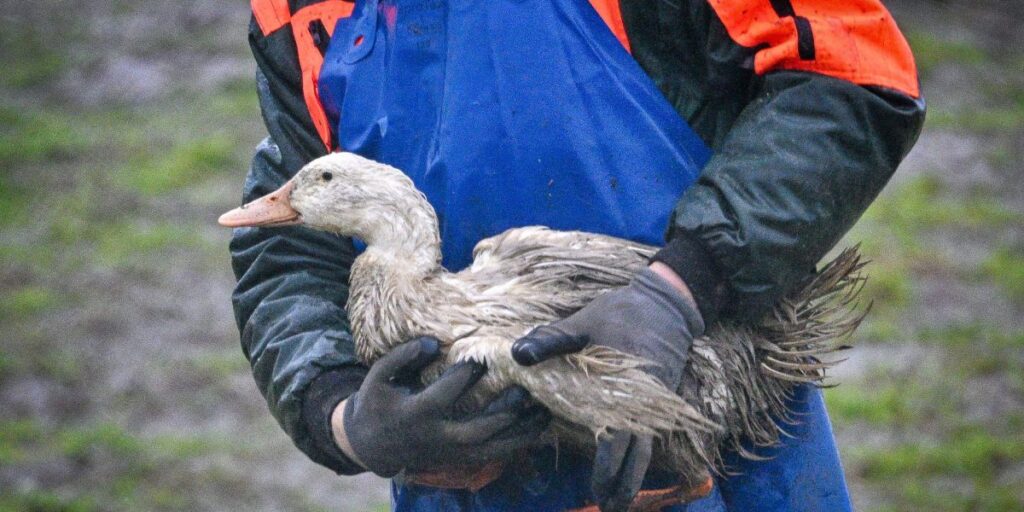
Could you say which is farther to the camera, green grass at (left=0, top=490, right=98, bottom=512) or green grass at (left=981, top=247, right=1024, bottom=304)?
green grass at (left=981, top=247, right=1024, bottom=304)

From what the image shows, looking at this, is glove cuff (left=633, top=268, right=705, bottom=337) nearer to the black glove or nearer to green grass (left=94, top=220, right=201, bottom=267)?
the black glove

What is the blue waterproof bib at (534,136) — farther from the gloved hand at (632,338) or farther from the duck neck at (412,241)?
the gloved hand at (632,338)

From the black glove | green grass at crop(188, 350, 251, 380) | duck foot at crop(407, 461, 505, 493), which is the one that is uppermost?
the black glove

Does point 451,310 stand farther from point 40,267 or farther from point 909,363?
point 40,267

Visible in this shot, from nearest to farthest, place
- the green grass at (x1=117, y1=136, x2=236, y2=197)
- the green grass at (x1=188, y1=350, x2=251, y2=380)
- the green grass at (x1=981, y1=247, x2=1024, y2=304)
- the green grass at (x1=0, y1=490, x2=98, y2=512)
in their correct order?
the green grass at (x1=0, y1=490, x2=98, y2=512) → the green grass at (x1=188, y1=350, x2=251, y2=380) → the green grass at (x1=981, y1=247, x2=1024, y2=304) → the green grass at (x1=117, y1=136, x2=236, y2=197)

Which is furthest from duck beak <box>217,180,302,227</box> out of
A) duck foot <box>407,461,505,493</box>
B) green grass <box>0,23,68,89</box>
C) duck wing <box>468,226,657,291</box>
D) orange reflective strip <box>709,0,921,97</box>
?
green grass <box>0,23,68,89</box>

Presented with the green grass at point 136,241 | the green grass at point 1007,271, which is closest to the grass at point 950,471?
the green grass at point 1007,271

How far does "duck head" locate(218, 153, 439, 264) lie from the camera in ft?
7.27

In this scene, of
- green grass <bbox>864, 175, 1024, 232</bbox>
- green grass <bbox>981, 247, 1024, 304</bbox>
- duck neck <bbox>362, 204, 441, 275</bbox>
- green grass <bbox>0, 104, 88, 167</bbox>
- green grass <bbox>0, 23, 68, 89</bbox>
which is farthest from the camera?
green grass <bbox>0, 23, 68, 89</bbox>

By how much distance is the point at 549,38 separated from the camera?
83.0 inches

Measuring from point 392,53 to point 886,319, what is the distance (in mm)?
3934

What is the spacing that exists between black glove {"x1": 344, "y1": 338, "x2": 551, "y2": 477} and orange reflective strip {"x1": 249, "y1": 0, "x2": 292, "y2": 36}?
26.1 inches

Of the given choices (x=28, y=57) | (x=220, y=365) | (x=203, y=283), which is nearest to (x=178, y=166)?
(x=203, y=283)

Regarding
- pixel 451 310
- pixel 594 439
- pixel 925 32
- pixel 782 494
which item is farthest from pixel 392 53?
pixel 925 32
